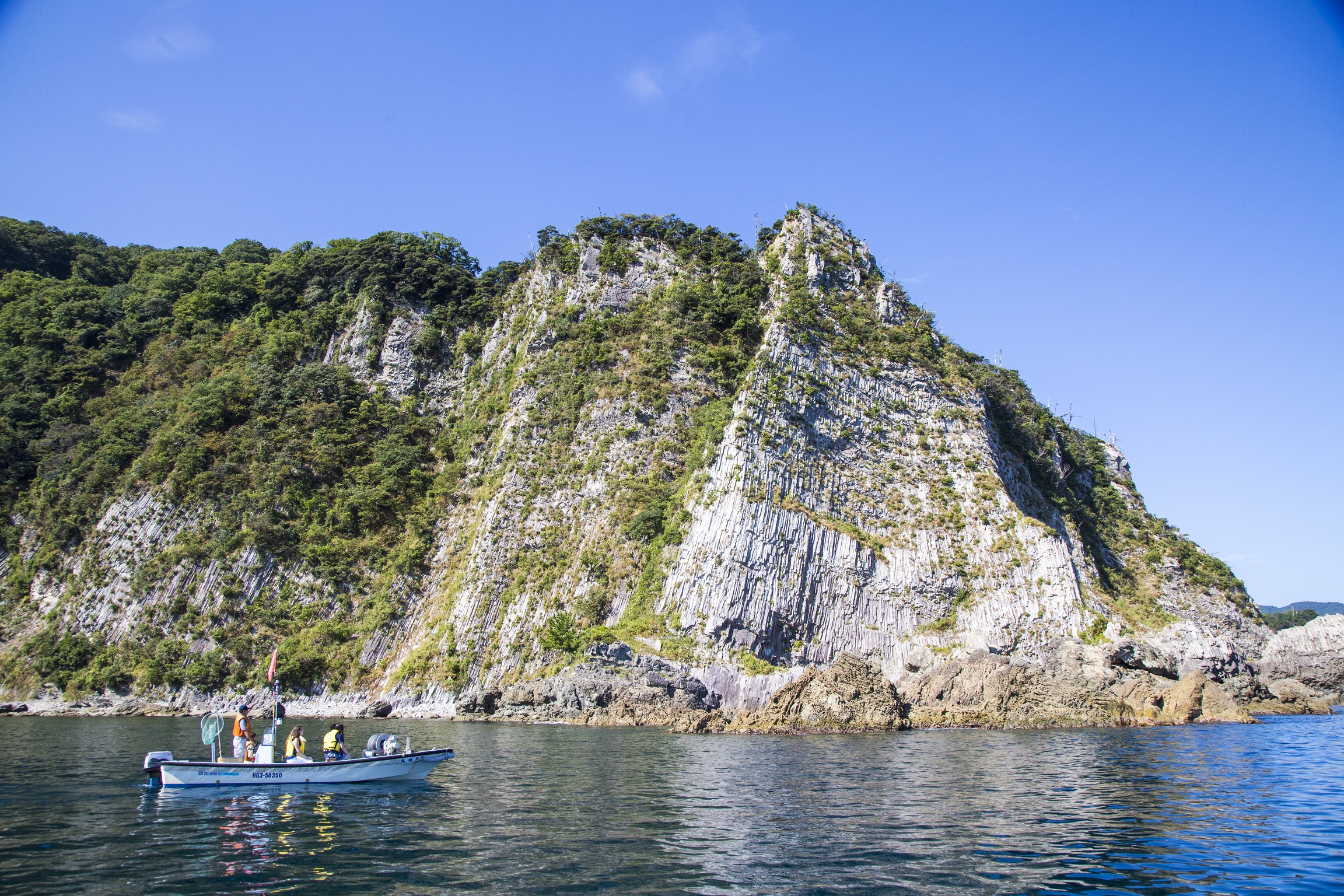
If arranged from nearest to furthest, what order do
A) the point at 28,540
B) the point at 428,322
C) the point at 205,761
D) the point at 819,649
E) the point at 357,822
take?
the point at 357,822
the point at 205,761
the point at 819,649
the point at 28,540
the point at 428,322

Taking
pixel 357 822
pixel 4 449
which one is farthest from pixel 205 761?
pixel 4 449

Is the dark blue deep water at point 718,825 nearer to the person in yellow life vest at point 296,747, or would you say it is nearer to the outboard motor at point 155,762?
the outboard motor at point 155,762

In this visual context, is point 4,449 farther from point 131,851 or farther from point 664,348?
point 131,851

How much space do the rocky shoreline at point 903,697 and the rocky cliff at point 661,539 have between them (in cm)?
22

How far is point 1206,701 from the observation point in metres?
42.9

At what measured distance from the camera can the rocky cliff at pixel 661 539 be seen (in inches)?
1822

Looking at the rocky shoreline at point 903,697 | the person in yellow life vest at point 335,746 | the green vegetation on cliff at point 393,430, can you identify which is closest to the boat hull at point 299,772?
the person in yellow life vest at point 335,746

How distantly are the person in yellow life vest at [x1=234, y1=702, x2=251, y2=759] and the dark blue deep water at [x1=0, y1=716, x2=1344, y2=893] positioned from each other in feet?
5.43

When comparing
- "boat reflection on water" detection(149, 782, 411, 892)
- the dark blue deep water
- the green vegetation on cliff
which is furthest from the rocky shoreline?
"boat reflection on water" detection(149, 782, 411, 892)

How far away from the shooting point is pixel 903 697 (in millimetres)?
44156

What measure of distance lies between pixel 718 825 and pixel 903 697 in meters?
30.6

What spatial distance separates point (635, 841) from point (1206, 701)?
4099 centimetres

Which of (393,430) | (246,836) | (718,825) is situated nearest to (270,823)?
(246,836)

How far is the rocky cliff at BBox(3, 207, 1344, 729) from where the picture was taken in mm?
46281
